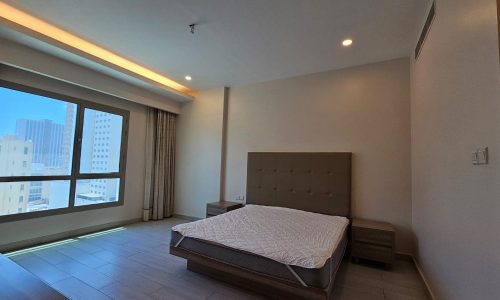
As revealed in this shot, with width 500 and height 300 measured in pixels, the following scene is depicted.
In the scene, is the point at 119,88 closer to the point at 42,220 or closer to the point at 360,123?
the point at 42,220

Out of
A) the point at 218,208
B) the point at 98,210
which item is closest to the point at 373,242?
the point at 218,208

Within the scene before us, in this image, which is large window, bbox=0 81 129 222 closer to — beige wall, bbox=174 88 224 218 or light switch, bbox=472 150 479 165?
beige wall, bbox=174 88 224 218

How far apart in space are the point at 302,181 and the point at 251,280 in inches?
75.7

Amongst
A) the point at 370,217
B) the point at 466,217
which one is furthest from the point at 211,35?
the point at 370,217

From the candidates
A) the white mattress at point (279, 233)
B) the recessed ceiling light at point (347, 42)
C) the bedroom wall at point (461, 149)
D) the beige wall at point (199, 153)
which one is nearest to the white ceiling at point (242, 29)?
the recessed ceiling light at point (347, 42)

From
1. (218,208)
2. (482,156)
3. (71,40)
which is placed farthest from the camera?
(218,208)

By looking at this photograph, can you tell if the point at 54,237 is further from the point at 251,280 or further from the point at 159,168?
the point at 251,280

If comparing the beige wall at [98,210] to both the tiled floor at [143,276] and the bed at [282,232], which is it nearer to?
the tiled floor at [143,276]

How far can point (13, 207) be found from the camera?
2.99m

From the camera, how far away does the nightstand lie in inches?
105

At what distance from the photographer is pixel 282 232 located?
2.49m

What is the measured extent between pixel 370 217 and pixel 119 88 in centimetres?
463

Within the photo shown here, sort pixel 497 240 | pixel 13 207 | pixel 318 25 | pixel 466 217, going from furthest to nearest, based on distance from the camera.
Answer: pixel 13 207 → pixel 318 25 → pixel 466 217 → pixel 497 240

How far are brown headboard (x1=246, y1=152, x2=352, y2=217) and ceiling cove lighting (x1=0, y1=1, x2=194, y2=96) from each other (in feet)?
8.16
